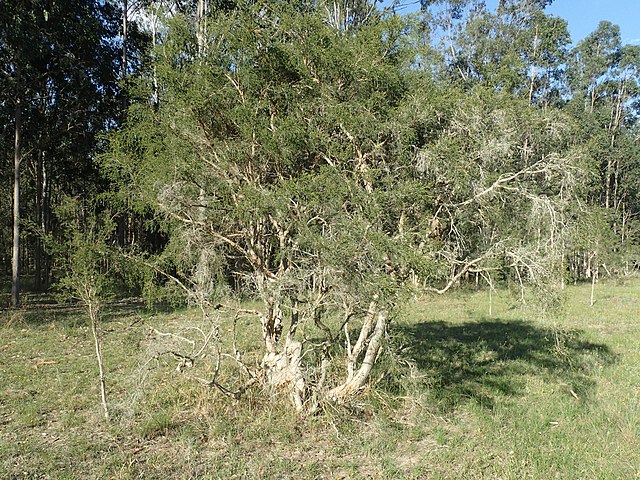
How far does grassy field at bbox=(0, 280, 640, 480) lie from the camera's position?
4.42m

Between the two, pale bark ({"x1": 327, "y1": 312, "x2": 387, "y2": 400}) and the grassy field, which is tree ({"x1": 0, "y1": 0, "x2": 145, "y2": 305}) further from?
pale bark ({"x1": 327, "y1": 312, "x2": 387, "y2": 400})

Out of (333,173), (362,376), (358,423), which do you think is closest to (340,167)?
(333,173)

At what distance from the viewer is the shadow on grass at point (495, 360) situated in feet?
21.8

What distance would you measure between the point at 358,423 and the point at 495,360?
4.12 meters

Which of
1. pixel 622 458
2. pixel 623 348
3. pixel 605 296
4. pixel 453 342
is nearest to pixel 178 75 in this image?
pixel 622 458

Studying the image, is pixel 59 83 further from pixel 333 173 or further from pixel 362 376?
pixel 362 376

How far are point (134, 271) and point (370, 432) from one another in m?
3.48

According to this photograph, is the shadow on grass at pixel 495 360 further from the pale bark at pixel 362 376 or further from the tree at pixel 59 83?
the tree at pixel 59 83

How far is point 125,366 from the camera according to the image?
8000 mm

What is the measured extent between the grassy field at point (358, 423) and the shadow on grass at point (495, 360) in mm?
37

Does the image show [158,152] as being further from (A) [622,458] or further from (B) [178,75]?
(A) [622,458]

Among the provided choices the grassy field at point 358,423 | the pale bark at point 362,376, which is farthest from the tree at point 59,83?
the pale bark at point 362,376

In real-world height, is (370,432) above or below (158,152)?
below

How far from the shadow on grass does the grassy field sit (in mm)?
37
